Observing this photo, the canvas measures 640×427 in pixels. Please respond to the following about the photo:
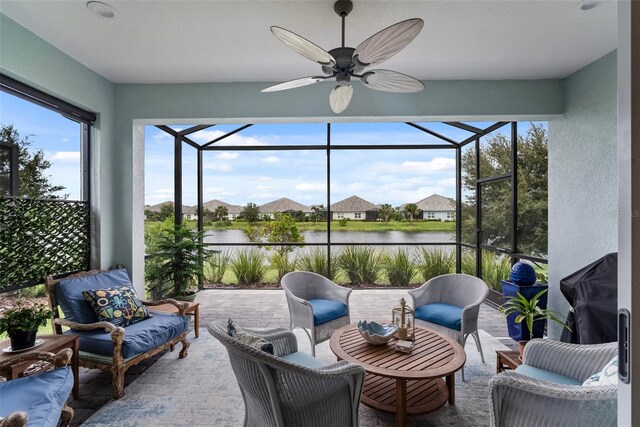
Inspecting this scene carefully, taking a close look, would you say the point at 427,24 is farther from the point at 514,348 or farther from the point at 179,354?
the point at 179,354

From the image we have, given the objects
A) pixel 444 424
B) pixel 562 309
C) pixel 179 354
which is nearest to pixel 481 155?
pixel 562 309

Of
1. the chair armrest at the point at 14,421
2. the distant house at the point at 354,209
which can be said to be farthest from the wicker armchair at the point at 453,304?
the chair armrest at the point at 14,421

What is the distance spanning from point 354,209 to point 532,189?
279 centimetres

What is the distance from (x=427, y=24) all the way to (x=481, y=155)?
3220 mm

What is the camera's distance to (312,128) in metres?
5.60

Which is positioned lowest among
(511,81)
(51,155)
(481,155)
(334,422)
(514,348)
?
(514,348)

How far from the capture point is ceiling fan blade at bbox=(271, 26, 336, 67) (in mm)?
1766

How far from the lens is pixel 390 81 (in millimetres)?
2262

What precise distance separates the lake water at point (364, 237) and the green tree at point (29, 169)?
292cm

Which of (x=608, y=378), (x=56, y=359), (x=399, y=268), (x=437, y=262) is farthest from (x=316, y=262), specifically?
(x=608, y=378)

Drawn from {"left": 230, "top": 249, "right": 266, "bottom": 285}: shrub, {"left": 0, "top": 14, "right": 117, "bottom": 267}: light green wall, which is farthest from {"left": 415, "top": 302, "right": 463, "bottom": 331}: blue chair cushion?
{"left": 0, "top": 14, "right": 117, "bottom": 267}: light green wall

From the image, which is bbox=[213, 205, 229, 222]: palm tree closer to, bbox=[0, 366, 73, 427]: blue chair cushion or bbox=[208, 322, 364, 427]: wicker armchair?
bbox=[0, 366, 73, 427]: blue chair cushion

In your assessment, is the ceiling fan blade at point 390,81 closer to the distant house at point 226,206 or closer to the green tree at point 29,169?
the green tree at point 29,169

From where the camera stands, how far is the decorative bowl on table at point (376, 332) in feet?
7.95
